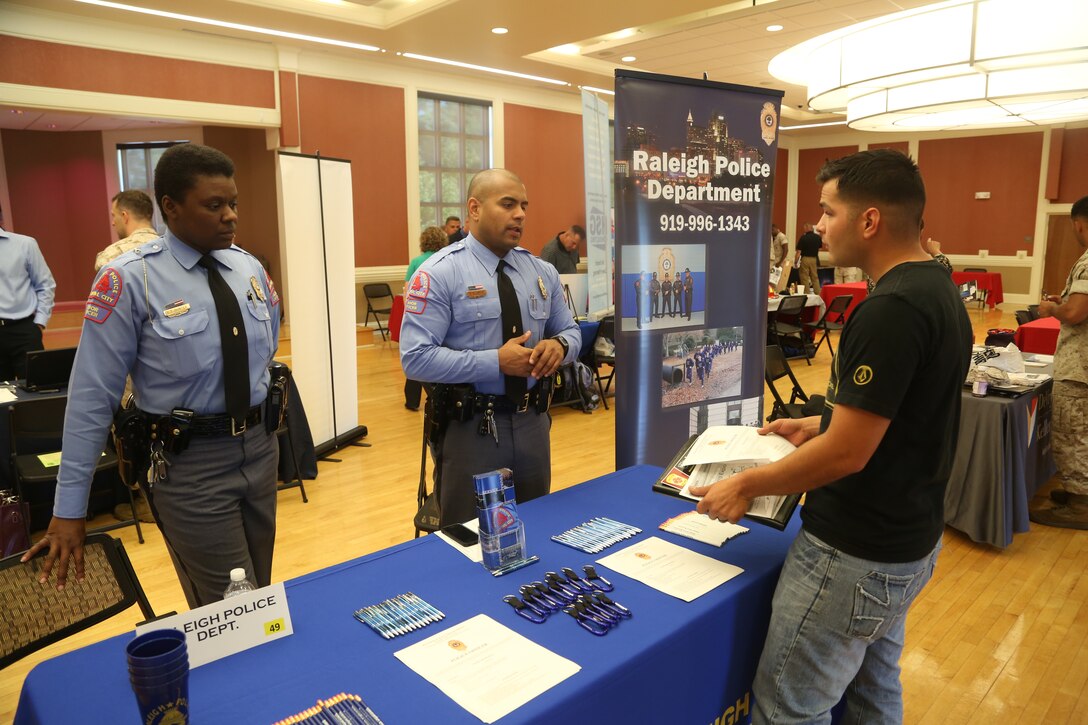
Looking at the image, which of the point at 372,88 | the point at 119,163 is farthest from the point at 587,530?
the point at 119,163

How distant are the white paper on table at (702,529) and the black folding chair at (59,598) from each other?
49.5 inches

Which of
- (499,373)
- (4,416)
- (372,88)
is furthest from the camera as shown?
(372,88)

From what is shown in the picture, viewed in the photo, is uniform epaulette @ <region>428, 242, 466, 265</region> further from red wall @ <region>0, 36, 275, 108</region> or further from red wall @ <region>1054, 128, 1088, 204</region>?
red wall @ <region>1054, 128, 1088, 204</region>

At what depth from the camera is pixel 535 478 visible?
8.04ft

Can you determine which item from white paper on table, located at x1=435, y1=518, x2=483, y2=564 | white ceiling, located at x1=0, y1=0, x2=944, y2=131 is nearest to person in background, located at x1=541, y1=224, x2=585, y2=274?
white ceiling, located at x1=0, y1=0, x2=944, y2=131

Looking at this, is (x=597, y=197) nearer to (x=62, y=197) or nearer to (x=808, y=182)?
(x=62, y=197)

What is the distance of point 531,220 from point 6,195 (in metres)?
9.27

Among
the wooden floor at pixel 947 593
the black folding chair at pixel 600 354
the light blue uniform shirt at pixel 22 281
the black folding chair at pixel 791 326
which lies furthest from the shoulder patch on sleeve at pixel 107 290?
the black folding chair at pixel 791 326

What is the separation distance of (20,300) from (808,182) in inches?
656

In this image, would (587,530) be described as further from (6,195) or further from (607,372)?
(6,195)

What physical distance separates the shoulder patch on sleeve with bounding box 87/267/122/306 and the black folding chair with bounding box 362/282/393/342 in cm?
830

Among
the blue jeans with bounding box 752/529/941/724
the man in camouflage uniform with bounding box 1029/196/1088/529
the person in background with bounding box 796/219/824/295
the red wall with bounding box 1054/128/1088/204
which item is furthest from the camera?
the red wall with bounding box 1054/128/1088/204

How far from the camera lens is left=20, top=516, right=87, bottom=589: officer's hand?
158 cm

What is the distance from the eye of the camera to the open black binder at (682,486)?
168 centimetres
